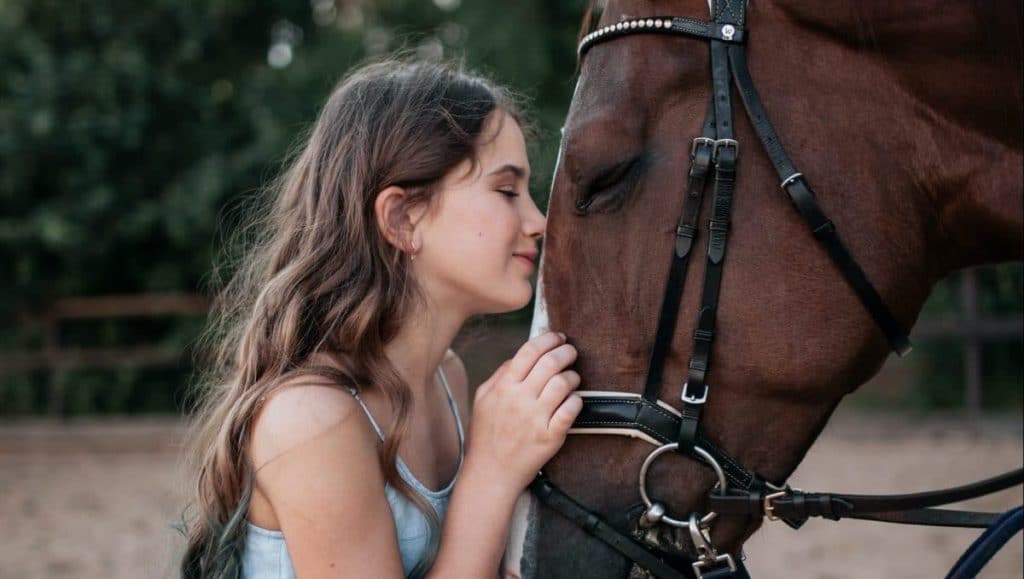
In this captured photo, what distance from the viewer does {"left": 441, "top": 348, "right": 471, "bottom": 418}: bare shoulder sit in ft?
7.48

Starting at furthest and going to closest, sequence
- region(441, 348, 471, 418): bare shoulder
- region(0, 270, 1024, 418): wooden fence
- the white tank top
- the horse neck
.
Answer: region(0, 270, 1024, 418): wooden fence < region(441, 348, 471, 418): bare shoulder < the white tank top < the horse neck

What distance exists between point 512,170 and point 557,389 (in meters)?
0.48

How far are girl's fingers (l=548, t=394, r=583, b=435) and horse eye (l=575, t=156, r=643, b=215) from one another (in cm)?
32

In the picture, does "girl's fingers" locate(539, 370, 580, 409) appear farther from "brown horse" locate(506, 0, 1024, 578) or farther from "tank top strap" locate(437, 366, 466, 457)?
"tank top strap" locate(437, 366, 466, 457)

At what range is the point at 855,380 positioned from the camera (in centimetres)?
160

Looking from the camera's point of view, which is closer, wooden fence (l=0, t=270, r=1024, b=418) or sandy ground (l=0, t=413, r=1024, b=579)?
sandy ground (l=0, t=413, r=1024, b=579)

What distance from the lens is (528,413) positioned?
1.59 m

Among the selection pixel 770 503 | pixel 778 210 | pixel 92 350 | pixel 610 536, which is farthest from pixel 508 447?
pixel 92 350

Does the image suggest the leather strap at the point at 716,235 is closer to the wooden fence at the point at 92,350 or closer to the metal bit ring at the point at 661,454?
the metal bit ring at the point at 661,454

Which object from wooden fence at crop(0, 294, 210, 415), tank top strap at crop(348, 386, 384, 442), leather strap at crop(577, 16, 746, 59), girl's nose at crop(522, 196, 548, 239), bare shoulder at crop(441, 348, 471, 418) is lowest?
wooden fence at crop(0, 294, 210, 415)

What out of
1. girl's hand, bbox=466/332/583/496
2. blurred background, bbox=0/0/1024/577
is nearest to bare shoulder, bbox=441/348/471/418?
girl's hand, bbox=466/332/583/496

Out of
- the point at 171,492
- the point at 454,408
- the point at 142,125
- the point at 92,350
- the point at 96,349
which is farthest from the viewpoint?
the point at 96,349

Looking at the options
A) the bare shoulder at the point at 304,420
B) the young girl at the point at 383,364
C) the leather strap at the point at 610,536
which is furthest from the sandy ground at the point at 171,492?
the leather strap at the point at 610,536

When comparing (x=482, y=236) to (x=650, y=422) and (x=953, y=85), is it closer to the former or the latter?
(x=650, y=422)
